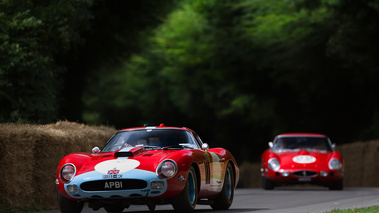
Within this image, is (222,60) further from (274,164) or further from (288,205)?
(288,205)

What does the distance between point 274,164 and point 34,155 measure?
945 centimetres

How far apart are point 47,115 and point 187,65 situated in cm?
2569

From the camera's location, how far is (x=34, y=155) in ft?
49.1

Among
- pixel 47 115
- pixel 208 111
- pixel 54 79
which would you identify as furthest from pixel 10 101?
pixel 208 111

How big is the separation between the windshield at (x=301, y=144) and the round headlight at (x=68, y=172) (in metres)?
12.2

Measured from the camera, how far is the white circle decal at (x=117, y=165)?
12.0 m

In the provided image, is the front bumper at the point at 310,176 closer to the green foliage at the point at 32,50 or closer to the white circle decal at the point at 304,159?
the white circle decal at the point at 304,159

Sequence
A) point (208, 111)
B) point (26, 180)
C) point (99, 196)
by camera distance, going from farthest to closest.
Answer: point (208, 111)
point (26, 180)
point (99, 196)

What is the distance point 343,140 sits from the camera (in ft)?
132

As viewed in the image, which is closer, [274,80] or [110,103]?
[274,80]

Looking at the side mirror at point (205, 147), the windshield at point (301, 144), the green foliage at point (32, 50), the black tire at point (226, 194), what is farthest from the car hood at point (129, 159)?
the windshield at point (301, 144)

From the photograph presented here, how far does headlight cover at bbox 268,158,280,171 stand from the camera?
2288 centimetres

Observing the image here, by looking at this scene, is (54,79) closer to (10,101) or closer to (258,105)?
(10,101)

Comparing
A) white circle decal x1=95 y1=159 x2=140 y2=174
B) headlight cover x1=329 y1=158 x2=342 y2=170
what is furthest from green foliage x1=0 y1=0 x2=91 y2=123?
white circle decal x1=95 y1=159 x2=140 y2=174
